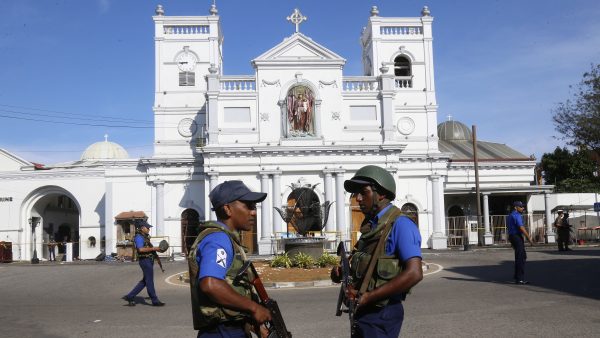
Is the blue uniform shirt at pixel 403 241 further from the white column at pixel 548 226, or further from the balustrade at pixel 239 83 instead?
the white column at pixel 548 226

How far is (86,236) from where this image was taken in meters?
36.0

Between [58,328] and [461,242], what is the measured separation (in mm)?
31645

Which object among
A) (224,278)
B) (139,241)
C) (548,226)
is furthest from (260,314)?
(548,226)

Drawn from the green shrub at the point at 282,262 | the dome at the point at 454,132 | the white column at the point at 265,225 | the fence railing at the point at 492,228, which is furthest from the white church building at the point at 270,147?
the green shrub at the point at 282,262

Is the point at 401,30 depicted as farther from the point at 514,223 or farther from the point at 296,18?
the point at 514,223

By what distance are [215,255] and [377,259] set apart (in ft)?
3.88

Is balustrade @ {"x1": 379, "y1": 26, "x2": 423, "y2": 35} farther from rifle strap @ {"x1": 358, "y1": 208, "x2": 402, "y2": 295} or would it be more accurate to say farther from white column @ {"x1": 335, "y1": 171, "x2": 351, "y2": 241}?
rifle strap @ {"x1": 358, "y1": 208, "x2": 402, "y2": 295}

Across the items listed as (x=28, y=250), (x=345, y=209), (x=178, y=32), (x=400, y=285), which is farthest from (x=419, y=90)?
(x=400, y=285)

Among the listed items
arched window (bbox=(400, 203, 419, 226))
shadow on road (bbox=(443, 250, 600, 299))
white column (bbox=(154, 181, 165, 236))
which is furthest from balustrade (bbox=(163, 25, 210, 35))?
shadow on road (bbox=(443, 250, 600, 299))

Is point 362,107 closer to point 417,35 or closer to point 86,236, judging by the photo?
point 417,35

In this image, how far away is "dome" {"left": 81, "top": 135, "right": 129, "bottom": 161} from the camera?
5059 cm

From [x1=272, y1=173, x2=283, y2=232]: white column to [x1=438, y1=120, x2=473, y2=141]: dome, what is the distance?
2062cm

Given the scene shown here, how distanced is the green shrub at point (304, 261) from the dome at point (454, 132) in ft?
104

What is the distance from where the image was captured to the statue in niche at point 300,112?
109ft
